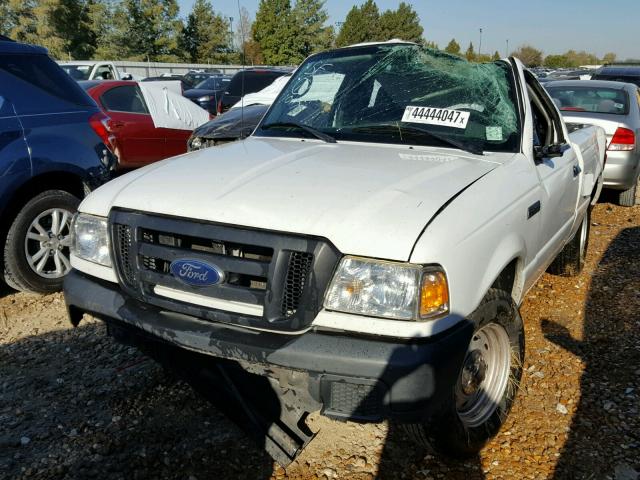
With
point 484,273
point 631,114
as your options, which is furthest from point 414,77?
point 631,114

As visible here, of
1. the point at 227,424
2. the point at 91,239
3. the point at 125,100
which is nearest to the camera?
the point at 91,239

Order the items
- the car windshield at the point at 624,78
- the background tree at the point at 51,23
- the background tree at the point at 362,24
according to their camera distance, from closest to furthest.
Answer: the car windshield at the point at 624,78 < the background tree at the point at 51,23 < the background tree at the point at 362,24

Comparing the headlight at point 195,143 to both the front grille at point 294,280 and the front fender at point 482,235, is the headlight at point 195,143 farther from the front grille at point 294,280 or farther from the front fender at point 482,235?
the front grille at point 294,280

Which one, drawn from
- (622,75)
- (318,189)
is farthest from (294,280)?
(622,75)

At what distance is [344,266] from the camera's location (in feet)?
6.73

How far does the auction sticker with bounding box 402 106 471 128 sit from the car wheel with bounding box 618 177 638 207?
5589mm

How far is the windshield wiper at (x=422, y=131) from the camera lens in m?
3.00

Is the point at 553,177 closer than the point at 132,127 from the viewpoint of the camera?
Yes

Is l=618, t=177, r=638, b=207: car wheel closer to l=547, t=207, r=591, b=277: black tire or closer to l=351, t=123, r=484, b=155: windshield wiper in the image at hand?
l=547, t=207, r=591, b=277: black tire

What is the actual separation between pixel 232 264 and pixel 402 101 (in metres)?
1.75

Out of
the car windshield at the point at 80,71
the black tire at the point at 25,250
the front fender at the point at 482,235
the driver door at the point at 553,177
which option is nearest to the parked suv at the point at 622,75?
the driver door at the point at 553,177

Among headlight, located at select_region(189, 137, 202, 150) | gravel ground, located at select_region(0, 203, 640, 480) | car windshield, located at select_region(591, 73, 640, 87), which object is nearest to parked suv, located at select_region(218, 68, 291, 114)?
headlight, located at select_region(189, 137, 202, 150)

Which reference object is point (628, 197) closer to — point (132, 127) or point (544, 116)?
point (544, 116)

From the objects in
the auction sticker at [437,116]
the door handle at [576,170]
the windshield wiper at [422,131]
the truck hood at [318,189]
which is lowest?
the door handle at [576,170]
